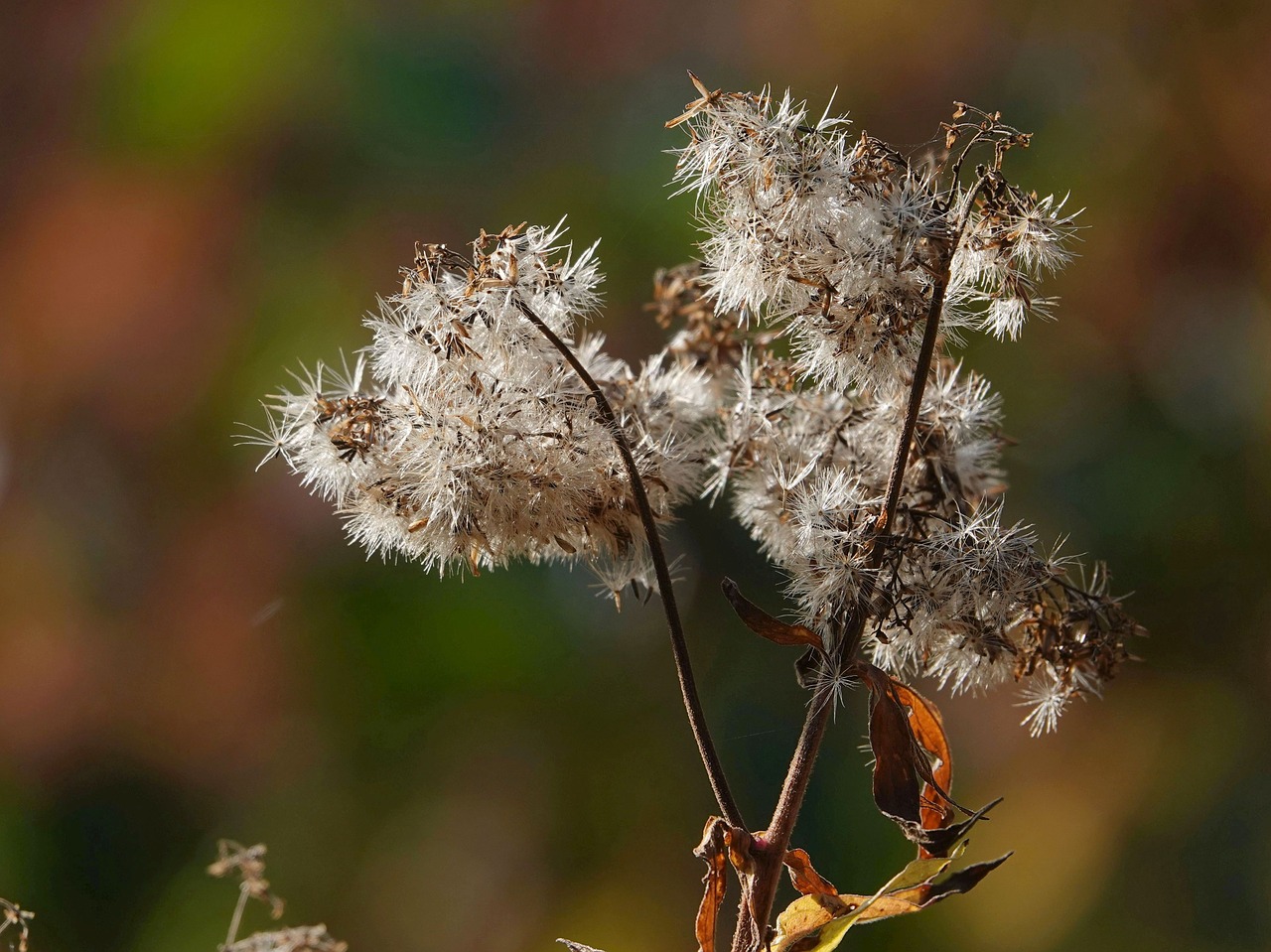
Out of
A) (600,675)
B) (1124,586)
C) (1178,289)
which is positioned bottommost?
(600,675)

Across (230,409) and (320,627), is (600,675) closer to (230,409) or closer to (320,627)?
(320,627)

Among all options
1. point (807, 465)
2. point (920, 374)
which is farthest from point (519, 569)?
point (920, 374)

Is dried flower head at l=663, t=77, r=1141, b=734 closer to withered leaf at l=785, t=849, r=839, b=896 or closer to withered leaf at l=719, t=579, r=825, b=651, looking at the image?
withered leaf at l=719, t=579, r=825, b=651

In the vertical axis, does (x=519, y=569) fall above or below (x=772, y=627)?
above

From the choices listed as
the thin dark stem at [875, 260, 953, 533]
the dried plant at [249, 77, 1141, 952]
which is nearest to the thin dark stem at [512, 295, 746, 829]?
the dried plant at [249, 77, 1141, 952]

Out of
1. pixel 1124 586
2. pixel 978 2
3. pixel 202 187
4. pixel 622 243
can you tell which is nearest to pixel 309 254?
pixel 202 187

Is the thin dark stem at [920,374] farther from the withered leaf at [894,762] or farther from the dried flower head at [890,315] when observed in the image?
the withered leaf at [894,762]

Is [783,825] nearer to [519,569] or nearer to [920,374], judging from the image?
[920,374]
